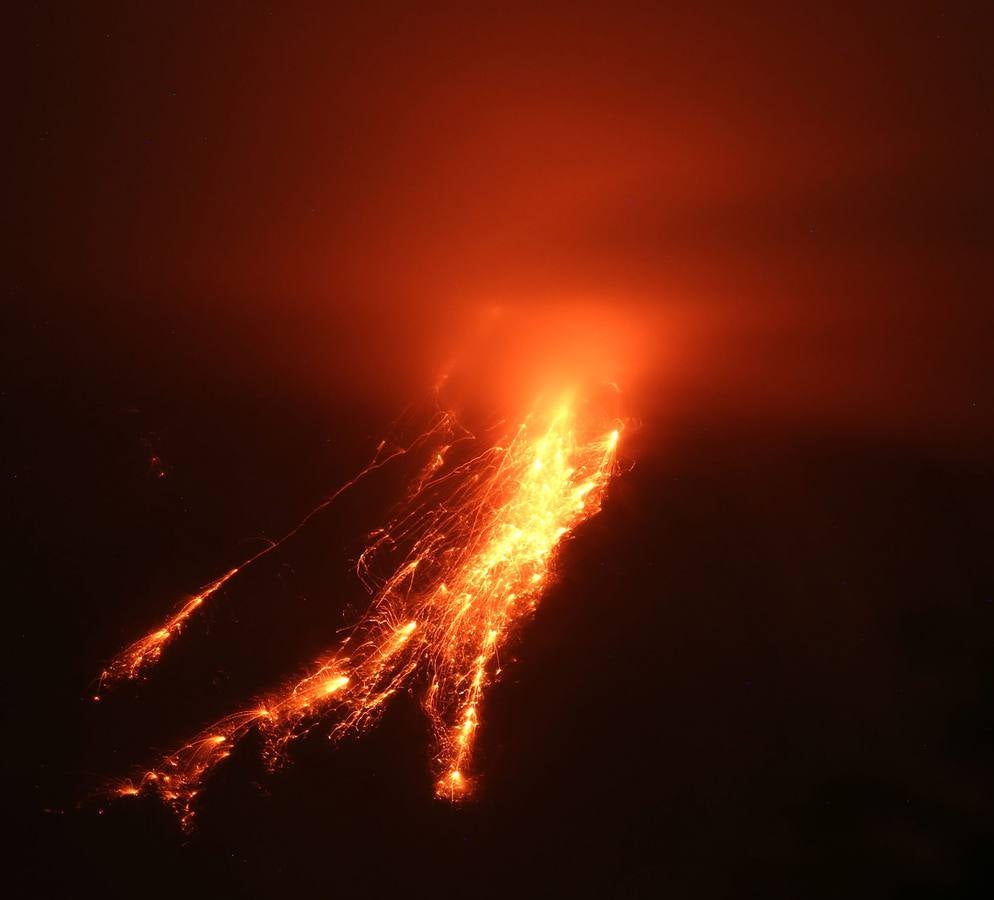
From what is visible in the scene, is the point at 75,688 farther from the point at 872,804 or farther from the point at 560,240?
the point at 872,804

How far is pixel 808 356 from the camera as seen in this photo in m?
3.11

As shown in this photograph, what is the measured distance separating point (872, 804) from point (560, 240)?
2.61m

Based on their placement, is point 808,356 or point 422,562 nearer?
point 422,562

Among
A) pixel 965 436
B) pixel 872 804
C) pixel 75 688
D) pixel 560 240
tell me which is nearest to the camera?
pixel 872 804

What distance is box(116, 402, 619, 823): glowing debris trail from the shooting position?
2.66 meters

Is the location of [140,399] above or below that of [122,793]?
above

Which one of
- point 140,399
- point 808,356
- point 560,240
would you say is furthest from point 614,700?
point 140,399

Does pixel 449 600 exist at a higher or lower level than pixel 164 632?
higher

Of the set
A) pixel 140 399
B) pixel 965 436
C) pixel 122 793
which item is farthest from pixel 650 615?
pixel 140 399

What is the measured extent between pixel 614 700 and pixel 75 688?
213 centimetres

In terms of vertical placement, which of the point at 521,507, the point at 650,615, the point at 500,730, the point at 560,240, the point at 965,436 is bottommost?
the point at 500,730

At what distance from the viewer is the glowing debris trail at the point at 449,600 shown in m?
2.66

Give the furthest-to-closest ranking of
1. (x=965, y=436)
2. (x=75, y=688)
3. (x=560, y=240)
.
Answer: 1. (x=560, y=240)
2. (x=965, y=436)
3. (x=75, y=688)

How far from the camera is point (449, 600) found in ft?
9.20
